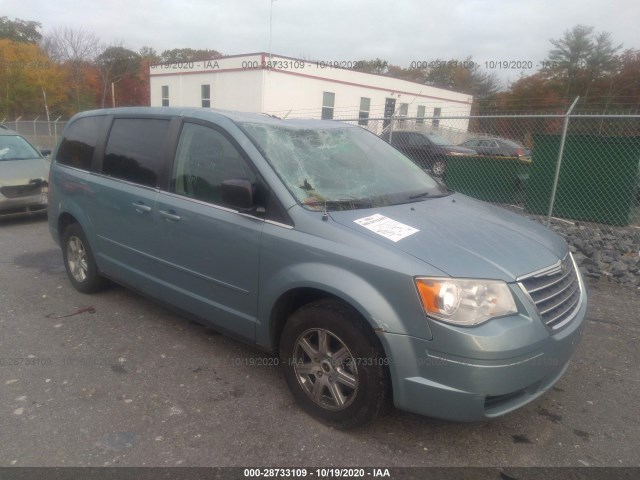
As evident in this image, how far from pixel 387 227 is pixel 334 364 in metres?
0.84

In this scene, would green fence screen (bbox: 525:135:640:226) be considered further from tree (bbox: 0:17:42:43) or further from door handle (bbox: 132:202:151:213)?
tree (bbox: 0:17:42:43)

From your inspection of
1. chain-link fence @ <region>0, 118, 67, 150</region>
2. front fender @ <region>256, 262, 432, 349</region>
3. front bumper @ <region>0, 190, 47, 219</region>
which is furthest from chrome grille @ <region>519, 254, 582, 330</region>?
chain-link fence @ <region>0, 118, 67, 150</region>

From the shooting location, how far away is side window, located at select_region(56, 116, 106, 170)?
Result: 445 centimetres

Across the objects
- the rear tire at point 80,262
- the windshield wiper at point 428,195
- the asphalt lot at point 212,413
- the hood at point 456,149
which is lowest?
the asphalt lot at point 212,413

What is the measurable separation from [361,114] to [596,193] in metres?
20.4

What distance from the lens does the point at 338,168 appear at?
11.0 feet

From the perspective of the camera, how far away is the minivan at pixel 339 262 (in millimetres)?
2359

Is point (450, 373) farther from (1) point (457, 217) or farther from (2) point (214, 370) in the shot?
(2) point (214, 370)

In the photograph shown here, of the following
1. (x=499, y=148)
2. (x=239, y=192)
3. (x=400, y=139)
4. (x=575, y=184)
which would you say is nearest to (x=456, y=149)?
(x=499, y=148)

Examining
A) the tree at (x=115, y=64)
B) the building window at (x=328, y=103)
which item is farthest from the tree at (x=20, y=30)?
the building window at (x=328, y=103)

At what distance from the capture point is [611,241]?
A: 22.6ft

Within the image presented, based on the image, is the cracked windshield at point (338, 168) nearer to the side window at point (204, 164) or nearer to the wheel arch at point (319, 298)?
the side window at point (204, 164)

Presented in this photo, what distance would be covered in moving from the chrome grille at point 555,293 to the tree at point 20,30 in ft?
223

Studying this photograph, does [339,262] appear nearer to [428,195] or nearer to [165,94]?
[428,195]
